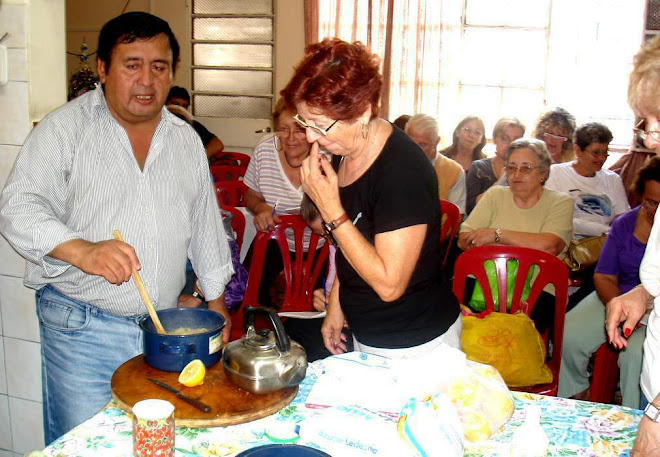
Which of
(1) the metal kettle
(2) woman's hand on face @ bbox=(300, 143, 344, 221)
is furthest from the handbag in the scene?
(1) the metal kettle

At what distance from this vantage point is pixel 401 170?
1.65 meters

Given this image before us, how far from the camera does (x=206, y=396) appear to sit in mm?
1484

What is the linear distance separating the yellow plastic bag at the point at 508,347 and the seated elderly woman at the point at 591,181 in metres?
2.06

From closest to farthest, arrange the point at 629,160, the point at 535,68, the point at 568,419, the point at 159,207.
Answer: the point at 568,419
the point at 159,207
the point at 629,160
the point at 535,68

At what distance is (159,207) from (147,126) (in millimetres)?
252

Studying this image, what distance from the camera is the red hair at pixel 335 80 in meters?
1.61

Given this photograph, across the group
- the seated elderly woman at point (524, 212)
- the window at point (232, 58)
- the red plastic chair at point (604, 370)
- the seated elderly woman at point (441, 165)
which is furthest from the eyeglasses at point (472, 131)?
the red plastic chair at point (604, 370)

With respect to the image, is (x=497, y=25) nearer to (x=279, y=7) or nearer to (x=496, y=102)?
(x=496, y=102)

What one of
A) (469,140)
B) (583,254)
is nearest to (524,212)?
(583,254)

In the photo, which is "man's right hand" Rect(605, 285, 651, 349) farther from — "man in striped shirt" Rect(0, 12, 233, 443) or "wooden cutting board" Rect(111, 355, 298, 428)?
"man in striped shirt" Rect(0, 12, 233, 443)

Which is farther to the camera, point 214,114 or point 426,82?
point 214,114

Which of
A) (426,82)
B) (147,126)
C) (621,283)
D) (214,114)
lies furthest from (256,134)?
(147,126)

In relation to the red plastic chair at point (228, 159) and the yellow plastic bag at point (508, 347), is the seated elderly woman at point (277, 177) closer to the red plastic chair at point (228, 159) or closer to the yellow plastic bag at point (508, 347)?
the yellow plastic bag at point (508, 347)

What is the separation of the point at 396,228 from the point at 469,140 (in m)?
4.09
